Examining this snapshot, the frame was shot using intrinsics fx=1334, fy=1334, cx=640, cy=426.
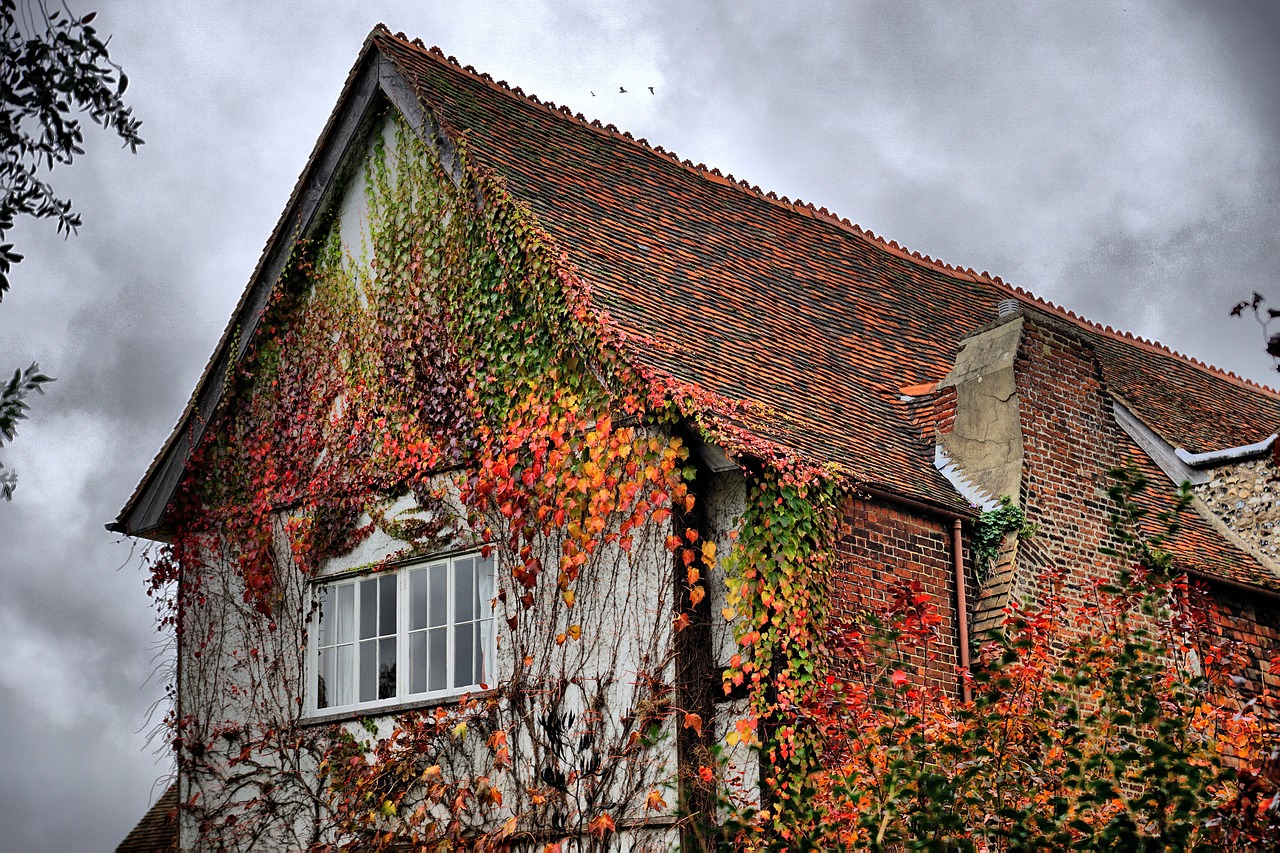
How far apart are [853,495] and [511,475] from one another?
287 centimetres

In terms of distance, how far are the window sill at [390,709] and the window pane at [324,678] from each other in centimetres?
20

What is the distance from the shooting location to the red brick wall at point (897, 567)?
1054cm

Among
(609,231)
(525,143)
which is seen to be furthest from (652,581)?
(525,143)

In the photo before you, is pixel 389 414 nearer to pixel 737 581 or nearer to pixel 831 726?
pixel 737 581

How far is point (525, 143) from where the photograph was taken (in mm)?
14367

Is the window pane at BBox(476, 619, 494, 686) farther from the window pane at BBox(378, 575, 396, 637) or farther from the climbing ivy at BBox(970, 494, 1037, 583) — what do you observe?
the climbing ivy at BBox(970, 494, 1037, 583)

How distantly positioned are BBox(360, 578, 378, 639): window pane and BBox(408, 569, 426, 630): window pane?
0.54m

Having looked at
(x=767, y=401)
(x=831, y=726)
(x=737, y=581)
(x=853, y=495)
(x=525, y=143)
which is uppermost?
(x=525, y=143)

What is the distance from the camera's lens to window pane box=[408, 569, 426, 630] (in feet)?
39.9

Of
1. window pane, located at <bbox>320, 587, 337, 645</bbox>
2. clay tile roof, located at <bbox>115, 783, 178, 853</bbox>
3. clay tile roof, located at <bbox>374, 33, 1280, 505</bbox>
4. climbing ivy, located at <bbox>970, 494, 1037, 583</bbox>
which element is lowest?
clay tile roof, located at <bbox>115, 783, 178, 853</bbox>

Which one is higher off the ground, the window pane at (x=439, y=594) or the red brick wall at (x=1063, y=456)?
the red brick wall at (x=1063, y=456)

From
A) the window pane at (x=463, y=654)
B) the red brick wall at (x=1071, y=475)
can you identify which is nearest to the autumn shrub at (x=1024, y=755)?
the red brick wall at (x=1071, y=475)

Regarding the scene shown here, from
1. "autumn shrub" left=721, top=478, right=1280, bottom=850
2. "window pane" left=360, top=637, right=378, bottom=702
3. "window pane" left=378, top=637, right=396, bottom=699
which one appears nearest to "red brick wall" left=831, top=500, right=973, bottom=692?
"autumn shrub" left=721, top=478, right=1280, bottom=850

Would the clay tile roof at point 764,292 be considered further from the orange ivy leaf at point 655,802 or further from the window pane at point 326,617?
the window pane at point 326,617
